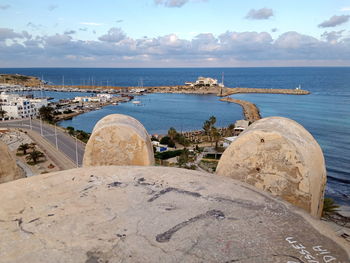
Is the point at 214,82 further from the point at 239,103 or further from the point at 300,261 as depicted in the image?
the point at 300,261

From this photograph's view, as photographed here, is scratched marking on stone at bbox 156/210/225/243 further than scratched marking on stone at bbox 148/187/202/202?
No

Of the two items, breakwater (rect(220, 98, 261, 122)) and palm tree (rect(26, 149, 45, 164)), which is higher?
breakwater (rect(220, 98, 261, 122))

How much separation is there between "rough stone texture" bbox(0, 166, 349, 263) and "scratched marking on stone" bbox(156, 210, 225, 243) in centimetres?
1

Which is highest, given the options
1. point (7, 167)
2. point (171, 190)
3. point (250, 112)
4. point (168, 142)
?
point (171, 190)

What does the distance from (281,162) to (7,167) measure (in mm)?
7929

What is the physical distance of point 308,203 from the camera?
7.50 m

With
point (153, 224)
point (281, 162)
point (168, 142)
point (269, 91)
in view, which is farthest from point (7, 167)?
point (269, 91)

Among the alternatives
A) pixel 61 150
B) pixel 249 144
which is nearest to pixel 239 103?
pixel 61 150

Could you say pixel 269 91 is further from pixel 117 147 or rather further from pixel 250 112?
pixel 117 147

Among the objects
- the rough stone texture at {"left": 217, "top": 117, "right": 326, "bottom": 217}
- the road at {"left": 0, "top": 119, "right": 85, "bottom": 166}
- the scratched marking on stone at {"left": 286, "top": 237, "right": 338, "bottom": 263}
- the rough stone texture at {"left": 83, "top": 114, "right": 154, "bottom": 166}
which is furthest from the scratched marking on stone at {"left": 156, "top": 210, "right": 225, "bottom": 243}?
the road at {"left": 0, "top": 119, "right": 85, "bottom": 166}

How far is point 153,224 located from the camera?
15.8ft

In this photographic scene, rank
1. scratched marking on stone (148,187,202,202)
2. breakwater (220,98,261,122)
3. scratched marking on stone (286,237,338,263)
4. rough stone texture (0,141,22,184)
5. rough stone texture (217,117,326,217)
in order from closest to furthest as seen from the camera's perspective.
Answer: scratched marking on stone (286,237,338,263) → scratched marking on stone (148,187,202,202) → rough stone texture (217,117,326,217) → rough stone texture (0,141,22,184) → breakwater (220,98,261,122)

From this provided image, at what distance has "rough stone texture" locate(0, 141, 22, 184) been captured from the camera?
9.36 metres

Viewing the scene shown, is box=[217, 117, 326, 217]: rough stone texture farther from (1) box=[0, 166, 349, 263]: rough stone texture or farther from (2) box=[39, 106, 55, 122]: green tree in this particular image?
(2) box=[39, 106, 55, 122]: green tree
